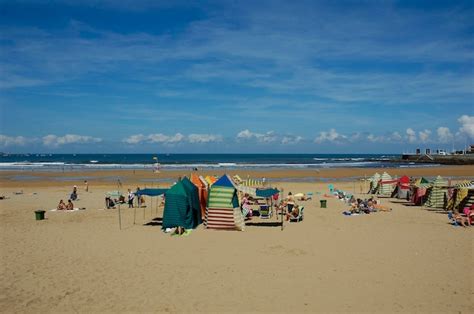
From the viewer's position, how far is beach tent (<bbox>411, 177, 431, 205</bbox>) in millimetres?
20438

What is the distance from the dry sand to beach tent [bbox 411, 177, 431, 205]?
5062 mm

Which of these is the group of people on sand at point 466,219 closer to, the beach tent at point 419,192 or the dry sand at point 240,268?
the dry sand at point 240,268

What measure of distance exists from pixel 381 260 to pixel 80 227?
33.7ft

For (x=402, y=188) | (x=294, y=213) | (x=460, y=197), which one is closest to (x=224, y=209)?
(x=294, y=213)

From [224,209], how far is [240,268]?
193 inches

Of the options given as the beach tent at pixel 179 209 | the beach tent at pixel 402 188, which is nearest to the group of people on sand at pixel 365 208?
the beach tent at pixel 402 188

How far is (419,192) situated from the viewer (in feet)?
67.6

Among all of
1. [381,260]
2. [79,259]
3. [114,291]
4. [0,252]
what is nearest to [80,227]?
[0,252]

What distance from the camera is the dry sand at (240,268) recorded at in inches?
302

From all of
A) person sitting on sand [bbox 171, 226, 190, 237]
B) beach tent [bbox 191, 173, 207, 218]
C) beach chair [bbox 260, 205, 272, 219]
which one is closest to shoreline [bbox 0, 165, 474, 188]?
beach tent [bbox 191, 173, 207, 218]

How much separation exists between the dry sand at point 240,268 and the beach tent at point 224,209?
0.50 metres

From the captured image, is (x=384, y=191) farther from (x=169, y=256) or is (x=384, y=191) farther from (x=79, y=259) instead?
(x=79, y=259)

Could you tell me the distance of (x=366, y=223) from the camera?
15.5m

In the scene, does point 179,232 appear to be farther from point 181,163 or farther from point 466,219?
point 181,163
